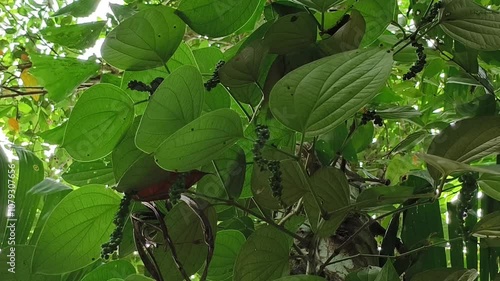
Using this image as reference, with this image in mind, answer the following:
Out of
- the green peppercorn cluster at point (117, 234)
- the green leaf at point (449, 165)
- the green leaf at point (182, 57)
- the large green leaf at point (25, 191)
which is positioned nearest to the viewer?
the green leaf at point (449, 165)

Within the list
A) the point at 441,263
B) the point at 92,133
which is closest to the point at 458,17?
the point at 441,263

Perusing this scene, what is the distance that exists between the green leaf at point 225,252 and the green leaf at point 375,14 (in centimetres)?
27

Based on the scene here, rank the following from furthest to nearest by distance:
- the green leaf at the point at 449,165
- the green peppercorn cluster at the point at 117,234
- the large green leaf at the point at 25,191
→ 1. the large green leaf at the point at 25,191
2. the green peppercorn cluster at the point at 117,234
3. the green leaf at the point at 449,165

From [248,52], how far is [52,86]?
249 millimetres

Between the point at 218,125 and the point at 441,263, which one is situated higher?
the point at 218,125

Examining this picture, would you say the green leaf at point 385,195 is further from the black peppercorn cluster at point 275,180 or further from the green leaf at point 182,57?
the green leaf at point 182,57

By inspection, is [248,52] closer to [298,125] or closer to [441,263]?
[298,125]

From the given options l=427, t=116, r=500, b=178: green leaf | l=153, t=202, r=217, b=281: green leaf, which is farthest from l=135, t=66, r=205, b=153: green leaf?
l=427, t=116, r=500, b=178: green leaf

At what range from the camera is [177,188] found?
1.58 ft

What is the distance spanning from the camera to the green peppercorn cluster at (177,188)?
48 cm

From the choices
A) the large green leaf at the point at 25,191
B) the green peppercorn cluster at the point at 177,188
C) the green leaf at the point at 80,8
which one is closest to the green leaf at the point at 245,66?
the green peppercorn cluster at the point at 177,188

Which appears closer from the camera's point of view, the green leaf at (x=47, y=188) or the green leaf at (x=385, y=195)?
the green leaf at (x=385, y=195)

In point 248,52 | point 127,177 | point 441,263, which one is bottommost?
point 441,263

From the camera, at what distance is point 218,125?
1.45 ft
